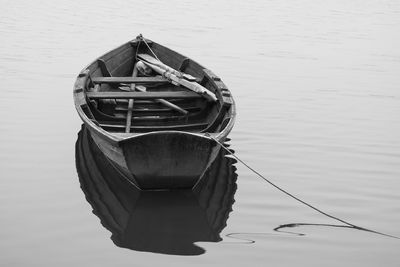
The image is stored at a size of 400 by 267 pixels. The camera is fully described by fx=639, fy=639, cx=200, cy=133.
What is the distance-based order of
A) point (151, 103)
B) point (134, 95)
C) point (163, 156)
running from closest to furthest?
point (163, 156) → point (134, 95) → point (151, 103)

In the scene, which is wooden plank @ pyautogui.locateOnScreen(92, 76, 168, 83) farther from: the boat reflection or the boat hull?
the boat hull

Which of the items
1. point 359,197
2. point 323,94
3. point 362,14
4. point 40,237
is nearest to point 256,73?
point 323,94

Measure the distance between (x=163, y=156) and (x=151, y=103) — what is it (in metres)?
2.94

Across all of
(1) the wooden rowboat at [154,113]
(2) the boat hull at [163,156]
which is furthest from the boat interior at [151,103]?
(2) the boat hull at [163,156]

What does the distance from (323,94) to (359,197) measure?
5151 mm

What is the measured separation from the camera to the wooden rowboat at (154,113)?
677 cm

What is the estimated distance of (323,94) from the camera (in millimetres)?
12461

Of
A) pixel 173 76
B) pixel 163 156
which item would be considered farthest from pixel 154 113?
pixel 163 156

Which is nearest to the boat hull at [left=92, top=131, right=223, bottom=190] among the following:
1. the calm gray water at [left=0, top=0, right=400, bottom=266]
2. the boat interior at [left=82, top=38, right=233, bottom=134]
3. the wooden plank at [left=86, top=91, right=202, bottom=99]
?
the calm gray water at [left=0, top=0, right=400, bottom=266]

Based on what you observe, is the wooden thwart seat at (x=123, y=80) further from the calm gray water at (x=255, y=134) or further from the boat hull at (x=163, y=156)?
the boat hull at (x=163, y=156)

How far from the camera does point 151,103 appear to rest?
9602 millimetres

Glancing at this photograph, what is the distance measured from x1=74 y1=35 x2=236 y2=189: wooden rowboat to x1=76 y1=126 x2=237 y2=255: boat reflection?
208 mm

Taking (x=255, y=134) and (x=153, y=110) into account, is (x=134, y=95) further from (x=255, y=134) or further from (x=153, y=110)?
(x=255, y=134)

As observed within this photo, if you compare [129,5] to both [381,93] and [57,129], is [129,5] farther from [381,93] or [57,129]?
[57,129]
